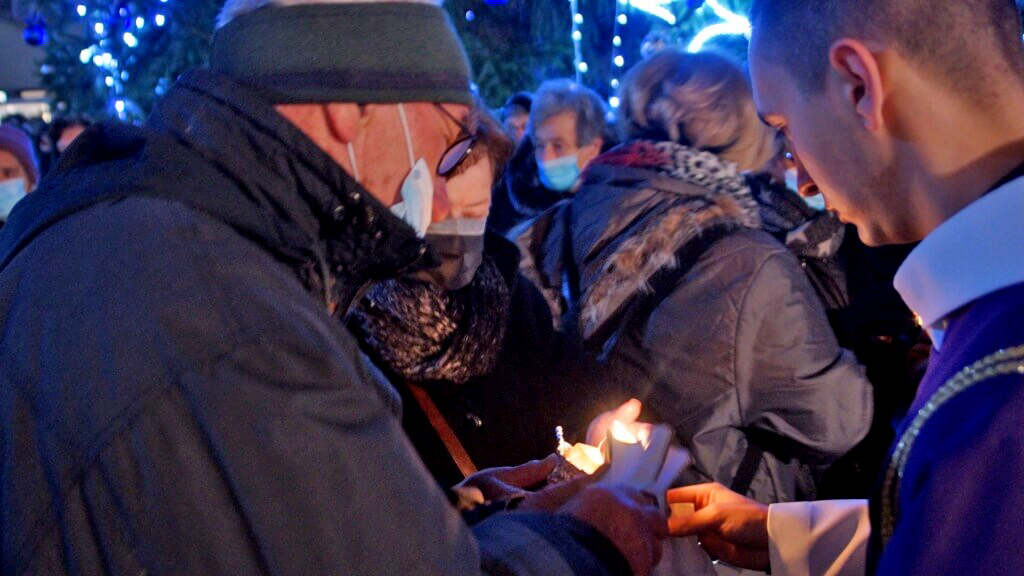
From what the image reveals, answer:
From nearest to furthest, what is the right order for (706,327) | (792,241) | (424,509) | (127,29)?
(424,509), (706,327), (792,241), (127,29)

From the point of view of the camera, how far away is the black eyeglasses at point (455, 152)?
5.94 ft

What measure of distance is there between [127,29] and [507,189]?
5773 mm

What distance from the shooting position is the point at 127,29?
8789 mm

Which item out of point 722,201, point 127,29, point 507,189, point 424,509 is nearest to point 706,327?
point 722,201

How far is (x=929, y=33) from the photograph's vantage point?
4.47ft

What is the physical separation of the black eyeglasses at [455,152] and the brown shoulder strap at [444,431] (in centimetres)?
86

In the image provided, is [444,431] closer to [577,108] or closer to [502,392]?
[502,392]

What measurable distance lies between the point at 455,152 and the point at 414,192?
0.16m

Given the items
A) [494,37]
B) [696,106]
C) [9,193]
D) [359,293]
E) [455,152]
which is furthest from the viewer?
[494,37]

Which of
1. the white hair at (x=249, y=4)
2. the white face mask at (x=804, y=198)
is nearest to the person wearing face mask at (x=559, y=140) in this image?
the white face mask at (x=804, y=198)

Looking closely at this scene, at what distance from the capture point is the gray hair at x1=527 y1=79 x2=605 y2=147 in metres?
4.41

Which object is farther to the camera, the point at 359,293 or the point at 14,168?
the point at 14,168

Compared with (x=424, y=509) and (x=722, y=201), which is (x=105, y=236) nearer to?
(x=424, y=509)

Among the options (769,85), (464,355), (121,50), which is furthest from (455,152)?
(121,50)
